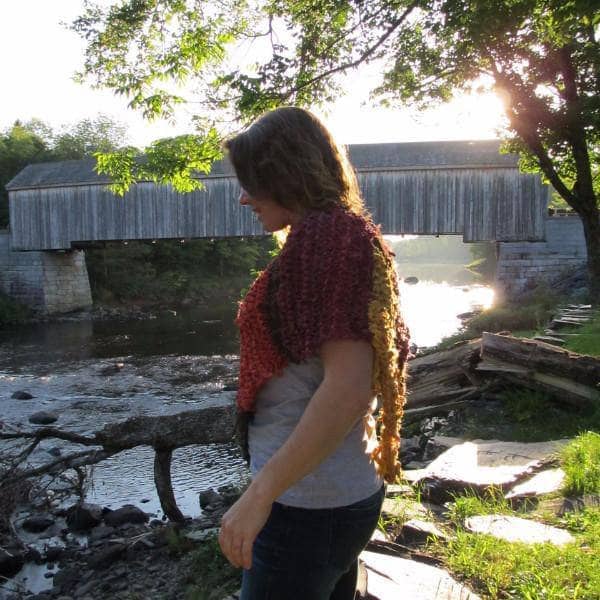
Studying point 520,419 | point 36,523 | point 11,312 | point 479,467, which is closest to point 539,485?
point 479,467

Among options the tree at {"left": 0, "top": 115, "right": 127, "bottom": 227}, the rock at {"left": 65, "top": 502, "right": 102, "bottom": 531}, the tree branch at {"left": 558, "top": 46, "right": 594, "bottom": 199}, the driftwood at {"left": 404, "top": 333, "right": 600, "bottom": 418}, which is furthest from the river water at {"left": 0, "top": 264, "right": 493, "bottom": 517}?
the tree at {"left": 0, "top": 115, "right": 127, "bottom": 227}

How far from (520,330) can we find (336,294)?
1155 cm

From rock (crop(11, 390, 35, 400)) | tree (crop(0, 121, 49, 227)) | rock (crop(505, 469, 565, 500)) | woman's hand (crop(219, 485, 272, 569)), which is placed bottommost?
rock (crop(11, 390, 35, 400))

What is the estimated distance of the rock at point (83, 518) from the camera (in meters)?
5.35

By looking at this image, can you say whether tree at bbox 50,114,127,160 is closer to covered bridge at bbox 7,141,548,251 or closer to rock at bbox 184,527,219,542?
covered bridge at bbox 7,141,548,251

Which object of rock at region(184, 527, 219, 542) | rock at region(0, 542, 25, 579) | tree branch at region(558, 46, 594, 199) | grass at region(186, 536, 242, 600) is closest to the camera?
grass at region(186, 536, 242, 600)

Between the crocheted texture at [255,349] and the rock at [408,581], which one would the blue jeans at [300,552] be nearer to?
the crocheted texture at [255,349]

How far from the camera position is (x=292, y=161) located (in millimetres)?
1239

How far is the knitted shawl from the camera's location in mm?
1124

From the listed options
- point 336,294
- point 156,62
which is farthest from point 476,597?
point 156,62

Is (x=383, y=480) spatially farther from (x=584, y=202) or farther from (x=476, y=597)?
(x=584, y=202)

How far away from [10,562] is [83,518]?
2.78 feet

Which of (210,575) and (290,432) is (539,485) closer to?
(210,575)

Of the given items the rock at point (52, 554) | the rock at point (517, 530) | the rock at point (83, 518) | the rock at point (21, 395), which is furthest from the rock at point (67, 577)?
the rock at point (21, 395)
